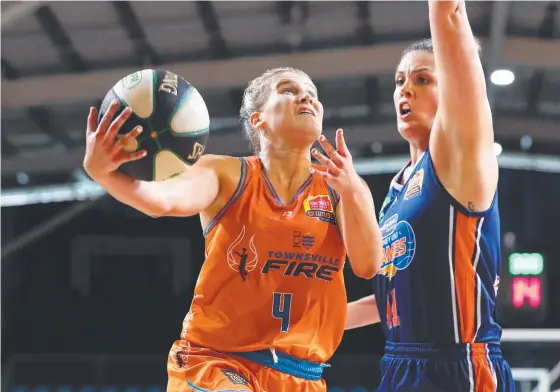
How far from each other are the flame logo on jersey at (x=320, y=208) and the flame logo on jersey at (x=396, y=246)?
22 centimetres

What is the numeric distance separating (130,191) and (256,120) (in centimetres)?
91

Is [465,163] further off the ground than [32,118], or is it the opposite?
[32,118]

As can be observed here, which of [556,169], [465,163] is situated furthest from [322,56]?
[556,169]

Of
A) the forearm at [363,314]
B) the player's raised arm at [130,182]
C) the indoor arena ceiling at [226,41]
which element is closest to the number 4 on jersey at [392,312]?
the forearm at [363,314]

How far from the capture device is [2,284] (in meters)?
15.8

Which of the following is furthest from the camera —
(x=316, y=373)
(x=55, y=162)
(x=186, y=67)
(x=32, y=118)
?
(x=55, y=162)

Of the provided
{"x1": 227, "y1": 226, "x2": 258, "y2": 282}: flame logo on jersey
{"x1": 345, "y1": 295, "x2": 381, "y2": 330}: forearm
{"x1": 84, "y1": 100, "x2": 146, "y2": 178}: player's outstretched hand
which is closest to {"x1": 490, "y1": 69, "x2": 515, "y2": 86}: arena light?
{"x1": 345, "y1": 295, "x2": 381, "y2": 330}: forearm

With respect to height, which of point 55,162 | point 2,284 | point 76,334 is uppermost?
point 55,162

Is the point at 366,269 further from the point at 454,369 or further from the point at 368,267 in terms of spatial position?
the point at 454,369

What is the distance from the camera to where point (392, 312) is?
2.73 m

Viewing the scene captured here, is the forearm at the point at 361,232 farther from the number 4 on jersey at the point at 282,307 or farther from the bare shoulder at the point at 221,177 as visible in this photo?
the bare shoulder at the point at 221,177

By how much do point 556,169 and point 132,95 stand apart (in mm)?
15131

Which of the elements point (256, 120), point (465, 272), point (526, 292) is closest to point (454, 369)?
point (465, 272)

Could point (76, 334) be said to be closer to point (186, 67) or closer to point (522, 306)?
point (186, 67)
